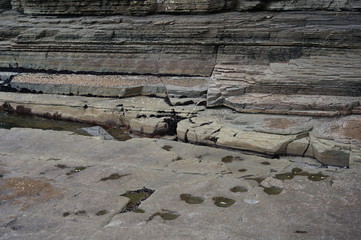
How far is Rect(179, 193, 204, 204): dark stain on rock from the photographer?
306cm

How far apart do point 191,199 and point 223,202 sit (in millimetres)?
225

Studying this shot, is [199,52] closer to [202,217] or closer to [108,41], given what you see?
[108,41]

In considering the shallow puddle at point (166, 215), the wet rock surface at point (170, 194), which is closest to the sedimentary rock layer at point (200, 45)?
the wet rock surface at point (170, 194)

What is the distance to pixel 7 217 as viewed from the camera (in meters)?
2.89

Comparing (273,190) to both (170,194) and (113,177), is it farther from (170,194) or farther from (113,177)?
(113,177)

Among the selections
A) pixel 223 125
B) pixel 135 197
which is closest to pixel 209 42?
pixel 223 125

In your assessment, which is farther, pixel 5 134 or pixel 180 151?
pixel 5 134

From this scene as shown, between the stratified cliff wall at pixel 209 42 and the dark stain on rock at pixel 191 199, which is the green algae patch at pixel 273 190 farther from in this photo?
the stratified cliff wall at pixel 209 42

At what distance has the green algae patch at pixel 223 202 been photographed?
298 centimetres

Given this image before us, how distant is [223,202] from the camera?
3031 mm

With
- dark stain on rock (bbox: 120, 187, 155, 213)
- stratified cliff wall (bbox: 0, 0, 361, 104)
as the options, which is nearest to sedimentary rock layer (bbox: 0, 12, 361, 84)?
stratified cliff wall (bbox: 0, 0, 361, 104)

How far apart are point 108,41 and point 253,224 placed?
4588 millimetres

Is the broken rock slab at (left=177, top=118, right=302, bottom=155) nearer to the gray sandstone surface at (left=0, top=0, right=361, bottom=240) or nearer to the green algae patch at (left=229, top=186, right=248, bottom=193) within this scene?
the gray sandstone surface at (left=0, top=0, right=361, bottom=240)

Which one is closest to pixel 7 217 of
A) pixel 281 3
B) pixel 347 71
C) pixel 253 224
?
pixel 253 224
